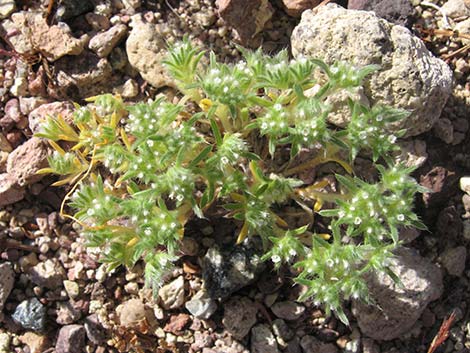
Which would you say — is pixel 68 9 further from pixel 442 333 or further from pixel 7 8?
pixel 442 333

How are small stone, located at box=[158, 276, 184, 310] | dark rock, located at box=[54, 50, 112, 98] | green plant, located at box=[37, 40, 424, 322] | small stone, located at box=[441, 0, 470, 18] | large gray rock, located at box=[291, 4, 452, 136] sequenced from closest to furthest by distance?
1. green plant, located at box=[37, 40, 424, 322]
2. large gray rock, located at box=[291, 4, 452, 136]
3. small stone, located at box=[158, 276, 184, 310]
4. dark rock, located at box=[54, 50, 112, 98]
5. small stone, located at box=[441, 0, 470, 18]

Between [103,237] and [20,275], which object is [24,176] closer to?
[20,275]

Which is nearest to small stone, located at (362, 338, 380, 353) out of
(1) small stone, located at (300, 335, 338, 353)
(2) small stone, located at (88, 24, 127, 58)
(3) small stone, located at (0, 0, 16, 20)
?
(1) small stone, located at (300, 335, 338, 353)

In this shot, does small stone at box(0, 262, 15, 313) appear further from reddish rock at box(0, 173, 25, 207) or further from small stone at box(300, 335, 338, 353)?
small stone at box(300, 335, 338, 353)

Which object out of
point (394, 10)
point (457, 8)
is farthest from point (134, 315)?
point (457, 8)

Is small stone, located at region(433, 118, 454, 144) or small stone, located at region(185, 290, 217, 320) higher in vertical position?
small stone, located at region(433, 118, 454, 144)

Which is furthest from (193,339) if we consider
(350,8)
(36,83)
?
(350,8)

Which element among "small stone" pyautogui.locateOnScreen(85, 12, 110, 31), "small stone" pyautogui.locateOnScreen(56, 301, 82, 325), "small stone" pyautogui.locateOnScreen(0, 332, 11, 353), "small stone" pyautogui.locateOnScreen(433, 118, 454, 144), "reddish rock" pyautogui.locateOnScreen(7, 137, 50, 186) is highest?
"small stone" pyautogui.locateOnScreen(85, 12, 110, 31)
